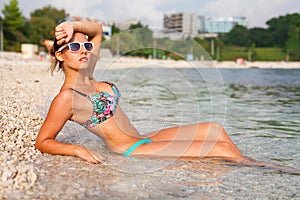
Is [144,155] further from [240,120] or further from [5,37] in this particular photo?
[5,37]

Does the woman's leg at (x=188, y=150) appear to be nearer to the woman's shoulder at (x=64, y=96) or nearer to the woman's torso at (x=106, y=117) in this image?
the woman's torso at (x=106, y=117)

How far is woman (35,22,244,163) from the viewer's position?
320 centimetres

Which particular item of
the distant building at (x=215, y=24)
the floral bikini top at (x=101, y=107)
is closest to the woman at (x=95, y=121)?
the floral bikini top at (x=101, y=107)

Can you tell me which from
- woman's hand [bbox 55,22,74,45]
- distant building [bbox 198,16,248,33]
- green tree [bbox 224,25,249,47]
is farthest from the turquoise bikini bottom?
distant building [bbox 198,16,248,33]

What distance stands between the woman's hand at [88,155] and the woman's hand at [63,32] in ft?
2.97

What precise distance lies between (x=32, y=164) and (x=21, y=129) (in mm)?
1183

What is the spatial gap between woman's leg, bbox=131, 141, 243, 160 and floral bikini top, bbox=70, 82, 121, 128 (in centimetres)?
41

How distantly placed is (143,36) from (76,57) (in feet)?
2.06

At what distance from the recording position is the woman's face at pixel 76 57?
3.23 metres

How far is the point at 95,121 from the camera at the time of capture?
337 centimetres

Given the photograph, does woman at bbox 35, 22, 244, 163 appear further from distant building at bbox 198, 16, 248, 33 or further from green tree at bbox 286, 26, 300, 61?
distant building at bbox 198, 16, 248, 33

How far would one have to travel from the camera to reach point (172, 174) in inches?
130

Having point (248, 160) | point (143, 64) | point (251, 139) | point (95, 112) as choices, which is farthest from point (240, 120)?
point (95, 112)

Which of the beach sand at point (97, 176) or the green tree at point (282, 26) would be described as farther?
the green tree at point (282, 26)
